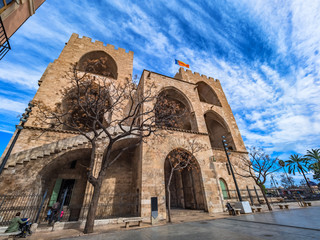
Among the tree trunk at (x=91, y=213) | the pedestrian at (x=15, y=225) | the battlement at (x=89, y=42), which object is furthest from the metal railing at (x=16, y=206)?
the battlement at (x=89, y=42)

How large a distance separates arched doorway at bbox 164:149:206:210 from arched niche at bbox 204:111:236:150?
340 inches

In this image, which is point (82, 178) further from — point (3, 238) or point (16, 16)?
point (16, 16)

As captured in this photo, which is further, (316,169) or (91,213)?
(316,169)

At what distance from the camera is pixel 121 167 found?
40.8 feet

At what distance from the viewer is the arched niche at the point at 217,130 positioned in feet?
61.2

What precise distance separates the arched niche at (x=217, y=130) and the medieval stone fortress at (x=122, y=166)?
223 mm

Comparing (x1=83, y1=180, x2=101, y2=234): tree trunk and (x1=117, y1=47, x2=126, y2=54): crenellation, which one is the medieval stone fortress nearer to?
(x1=83, y1=180, x2=101, y2=234): tree trunk

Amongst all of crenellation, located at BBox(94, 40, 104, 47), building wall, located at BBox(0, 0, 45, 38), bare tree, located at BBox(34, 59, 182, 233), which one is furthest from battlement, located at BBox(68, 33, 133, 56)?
building wall, located at BBox(0, 0, 45, 38)

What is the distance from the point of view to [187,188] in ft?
43.2

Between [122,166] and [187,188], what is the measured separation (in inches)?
272

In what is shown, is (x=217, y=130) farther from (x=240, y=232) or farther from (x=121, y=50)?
(x=121, y=50)

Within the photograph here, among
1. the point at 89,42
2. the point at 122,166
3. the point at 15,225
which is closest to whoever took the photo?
the point at 15,225

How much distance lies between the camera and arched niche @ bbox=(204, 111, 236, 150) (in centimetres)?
1865

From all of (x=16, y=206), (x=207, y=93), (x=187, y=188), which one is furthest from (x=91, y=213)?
(x=207, y=93)
